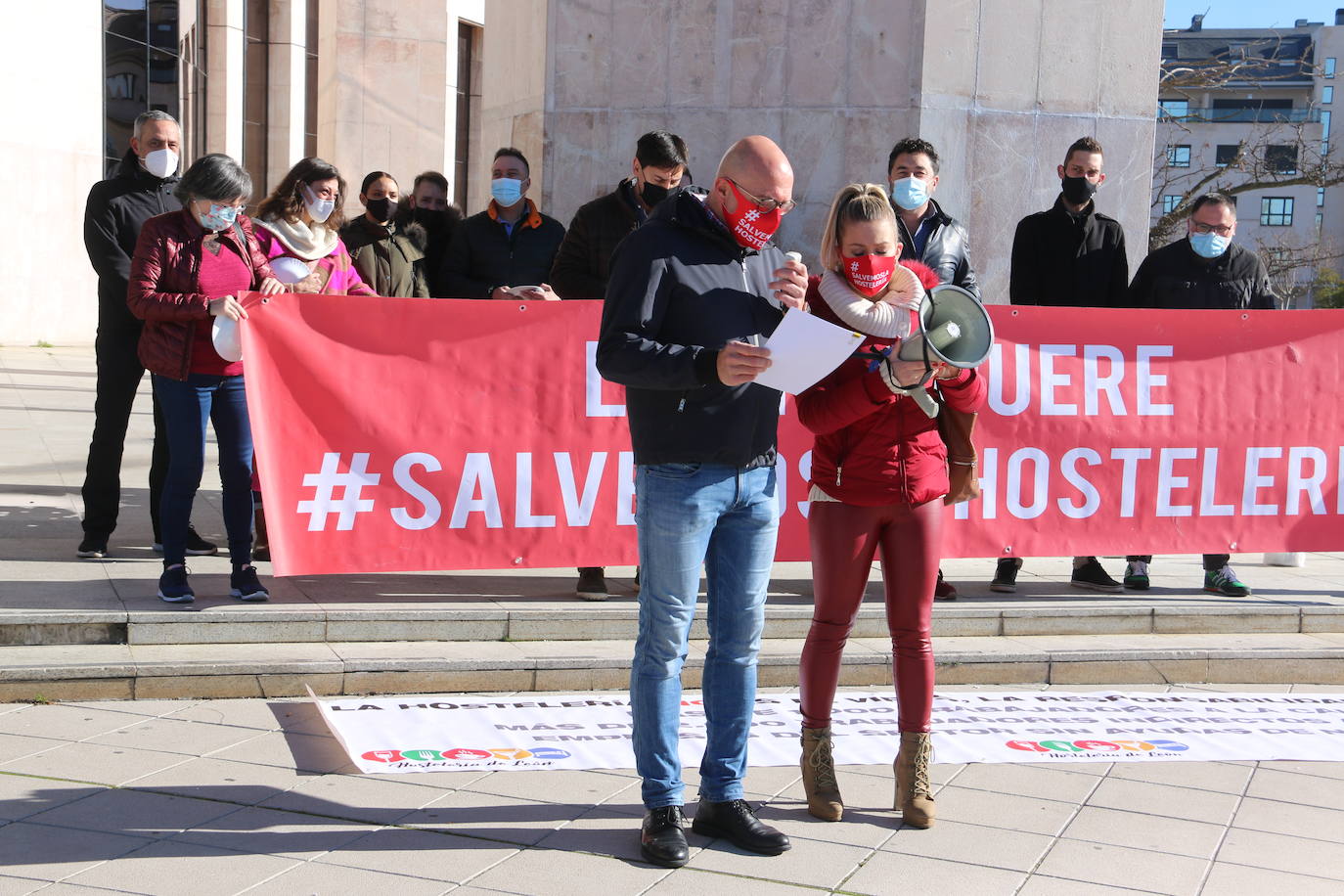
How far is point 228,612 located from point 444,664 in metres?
0.94

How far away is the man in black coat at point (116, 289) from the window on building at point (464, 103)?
24405 millimetres

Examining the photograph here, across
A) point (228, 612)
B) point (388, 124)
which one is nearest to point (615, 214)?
point (228, 612)

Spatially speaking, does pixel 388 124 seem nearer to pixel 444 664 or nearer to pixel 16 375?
pixel 16 375

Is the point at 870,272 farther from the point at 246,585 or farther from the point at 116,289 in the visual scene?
the point at 116,289

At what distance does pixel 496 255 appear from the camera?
755cm

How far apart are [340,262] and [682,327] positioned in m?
3.24

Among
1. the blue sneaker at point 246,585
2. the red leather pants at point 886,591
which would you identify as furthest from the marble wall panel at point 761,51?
the red leather pants at point 886,591

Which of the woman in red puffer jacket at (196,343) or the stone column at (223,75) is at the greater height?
the stone column at (223,75)

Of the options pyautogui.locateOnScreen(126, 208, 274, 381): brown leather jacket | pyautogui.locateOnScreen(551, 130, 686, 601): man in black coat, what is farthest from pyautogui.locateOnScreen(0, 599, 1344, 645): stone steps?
pyautogui.locateOnScreen(126, 208, 274, 381): brown leather jacket

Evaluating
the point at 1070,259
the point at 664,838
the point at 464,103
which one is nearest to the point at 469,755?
the point at 664,838

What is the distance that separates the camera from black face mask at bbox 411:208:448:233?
823 cm

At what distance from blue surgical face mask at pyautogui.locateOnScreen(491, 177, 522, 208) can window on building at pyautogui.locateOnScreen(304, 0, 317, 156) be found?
2565 cm

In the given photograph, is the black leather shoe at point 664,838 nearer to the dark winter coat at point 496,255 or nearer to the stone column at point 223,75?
the dark winter coat at point 496,255

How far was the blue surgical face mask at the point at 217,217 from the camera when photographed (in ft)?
20.7
